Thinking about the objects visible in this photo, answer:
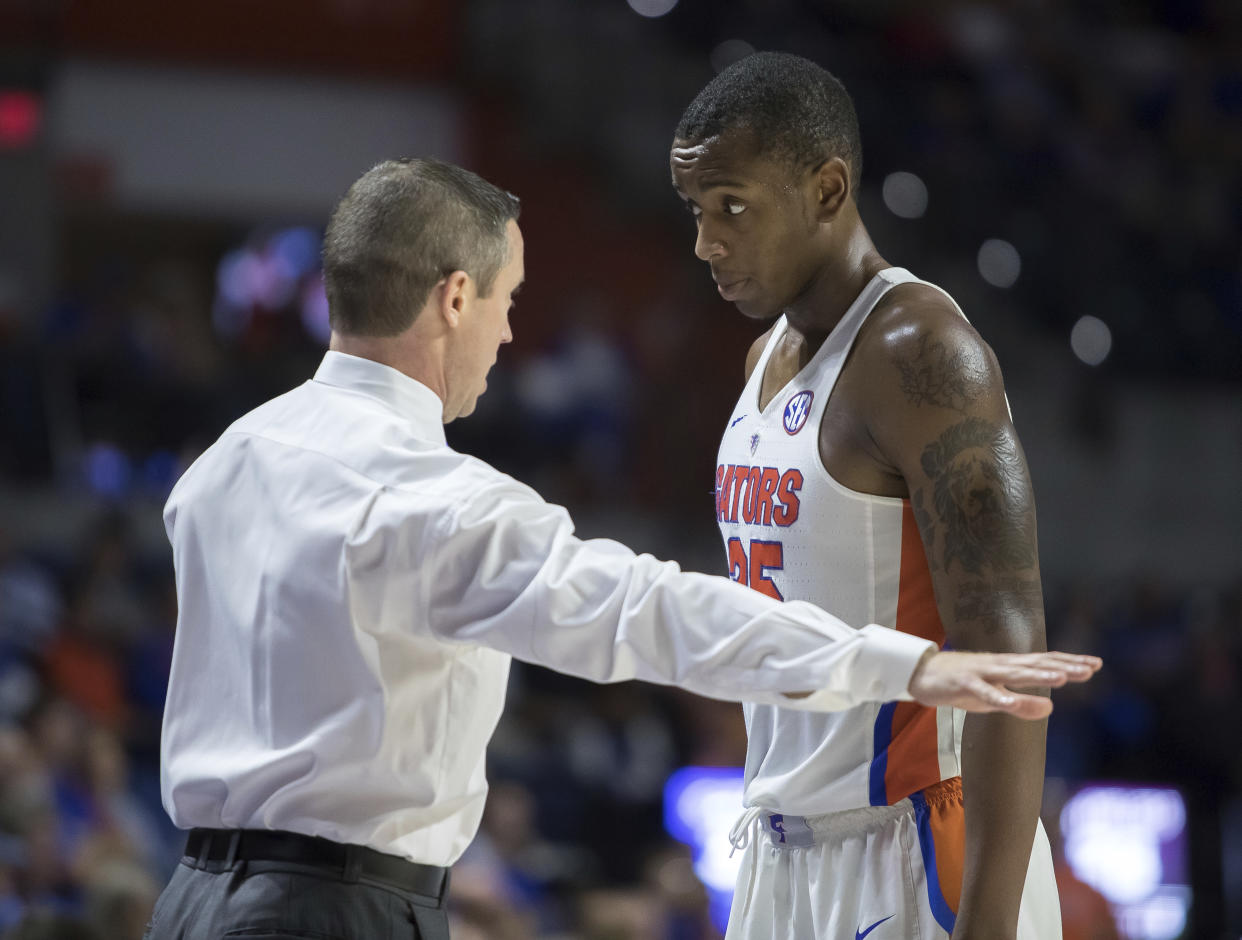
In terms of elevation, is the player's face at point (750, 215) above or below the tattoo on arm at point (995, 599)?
above

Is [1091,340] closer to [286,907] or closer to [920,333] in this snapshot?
[920,333]

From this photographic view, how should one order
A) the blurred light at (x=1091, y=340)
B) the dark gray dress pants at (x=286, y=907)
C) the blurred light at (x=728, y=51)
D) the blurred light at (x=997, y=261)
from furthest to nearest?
the blurred light at (x=728, y=51) → the blurred light at (x=997, y=261) → the blurred light at (x=1091, y=340) → the dark gray dress pants at (x=286, y=907)

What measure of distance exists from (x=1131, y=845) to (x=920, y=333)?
18.0 feet

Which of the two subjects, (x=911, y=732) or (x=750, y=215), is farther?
(x=750, y=215)

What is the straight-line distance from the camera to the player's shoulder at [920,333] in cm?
256

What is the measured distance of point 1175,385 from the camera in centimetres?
1051

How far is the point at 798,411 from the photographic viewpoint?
277 cm

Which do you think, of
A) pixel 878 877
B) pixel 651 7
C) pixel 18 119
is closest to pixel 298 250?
pixel 18 119

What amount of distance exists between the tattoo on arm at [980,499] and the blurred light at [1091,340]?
8.37 meters

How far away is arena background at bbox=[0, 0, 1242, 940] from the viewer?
6945 millimetres

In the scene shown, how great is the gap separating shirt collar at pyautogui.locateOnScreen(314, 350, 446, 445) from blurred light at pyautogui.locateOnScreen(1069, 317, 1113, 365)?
8666 mm

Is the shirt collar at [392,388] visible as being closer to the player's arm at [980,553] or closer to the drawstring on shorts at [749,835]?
the player's arm at [980,553]

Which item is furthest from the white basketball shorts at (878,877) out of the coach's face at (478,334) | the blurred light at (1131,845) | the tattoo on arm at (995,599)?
the blurred light at (1131,845)

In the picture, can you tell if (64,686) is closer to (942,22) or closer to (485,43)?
(485,43)
